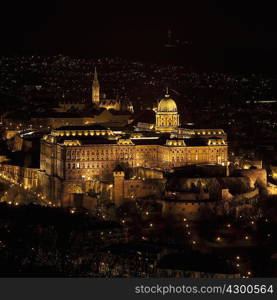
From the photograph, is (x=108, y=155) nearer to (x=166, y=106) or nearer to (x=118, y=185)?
(x=118, y=185)

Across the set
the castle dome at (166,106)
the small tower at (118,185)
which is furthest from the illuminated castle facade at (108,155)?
the castle dome at (166,106)

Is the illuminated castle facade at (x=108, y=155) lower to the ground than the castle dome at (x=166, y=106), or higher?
lower

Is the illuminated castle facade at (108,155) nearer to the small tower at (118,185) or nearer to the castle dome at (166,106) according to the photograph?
the small tower at (118,185)

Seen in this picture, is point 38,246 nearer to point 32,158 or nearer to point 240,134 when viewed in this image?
point 32,158

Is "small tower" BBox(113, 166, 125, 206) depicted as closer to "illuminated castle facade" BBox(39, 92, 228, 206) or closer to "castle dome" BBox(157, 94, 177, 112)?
"illuminated castle facade" BBox(39, 92, 228, 206)

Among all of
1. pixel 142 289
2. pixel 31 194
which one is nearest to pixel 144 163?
pixel 31 194

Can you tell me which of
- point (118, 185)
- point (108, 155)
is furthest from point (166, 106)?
point (118, 185)

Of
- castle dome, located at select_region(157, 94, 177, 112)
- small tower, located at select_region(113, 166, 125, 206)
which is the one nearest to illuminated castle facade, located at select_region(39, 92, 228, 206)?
small tower, located at select_region(113, 166, 125, 206)
